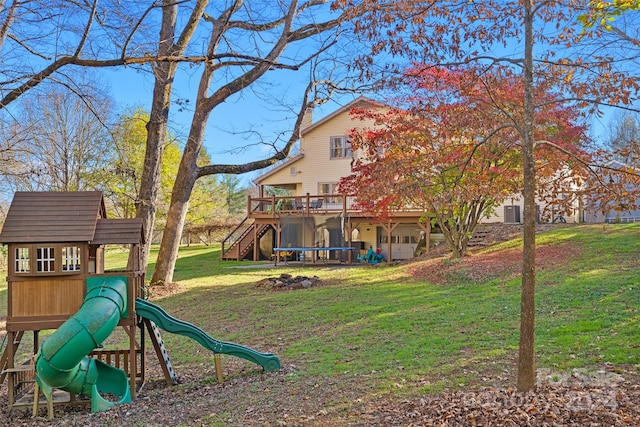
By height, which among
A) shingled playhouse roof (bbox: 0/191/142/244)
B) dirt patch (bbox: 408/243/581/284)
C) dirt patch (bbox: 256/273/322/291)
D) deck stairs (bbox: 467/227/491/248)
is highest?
shingled playhouse roof (bbox: 0/191/142/244)

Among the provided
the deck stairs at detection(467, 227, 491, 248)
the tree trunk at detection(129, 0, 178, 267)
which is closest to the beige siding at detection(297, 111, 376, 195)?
the deck stairs at detection(467, 227, 491, 248)

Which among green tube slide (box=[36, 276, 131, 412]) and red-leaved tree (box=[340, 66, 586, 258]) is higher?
red-leaved tree (box=[340, 66, 586, 258])

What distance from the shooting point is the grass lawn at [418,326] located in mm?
6238

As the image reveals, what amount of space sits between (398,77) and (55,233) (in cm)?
503

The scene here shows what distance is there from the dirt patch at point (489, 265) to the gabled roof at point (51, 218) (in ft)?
30.7

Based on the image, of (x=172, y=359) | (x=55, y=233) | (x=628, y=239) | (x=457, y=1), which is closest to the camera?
(x=457, y=1)

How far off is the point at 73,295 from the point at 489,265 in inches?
A: 434

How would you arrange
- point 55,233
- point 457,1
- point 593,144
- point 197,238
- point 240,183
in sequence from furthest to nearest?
point 240,183 → point 197,238 → point 593,144 → point 55,233 → point 457,1

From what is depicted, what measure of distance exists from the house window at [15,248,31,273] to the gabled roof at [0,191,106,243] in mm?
208

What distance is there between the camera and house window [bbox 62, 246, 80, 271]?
23.4 ft

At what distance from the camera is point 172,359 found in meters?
8.95

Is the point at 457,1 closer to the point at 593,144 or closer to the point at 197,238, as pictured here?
the point at 593,144

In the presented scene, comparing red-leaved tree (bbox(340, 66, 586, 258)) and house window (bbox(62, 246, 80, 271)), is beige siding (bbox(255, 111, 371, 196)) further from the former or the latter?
house window (bbox(62, 246, 80, 271))

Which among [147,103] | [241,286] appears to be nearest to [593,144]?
[241,286]
